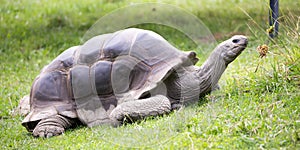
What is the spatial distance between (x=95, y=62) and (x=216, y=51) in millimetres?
1297

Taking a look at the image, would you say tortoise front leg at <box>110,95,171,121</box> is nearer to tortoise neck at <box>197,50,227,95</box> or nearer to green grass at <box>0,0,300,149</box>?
green grass at <box>0,0,300,149</box>

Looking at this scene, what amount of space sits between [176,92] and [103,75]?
31.2 inches

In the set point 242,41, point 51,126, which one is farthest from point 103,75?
point 242,41

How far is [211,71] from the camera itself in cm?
516

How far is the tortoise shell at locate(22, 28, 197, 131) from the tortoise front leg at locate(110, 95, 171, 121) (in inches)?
4.3

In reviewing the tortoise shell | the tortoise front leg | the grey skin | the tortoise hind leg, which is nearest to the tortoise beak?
the grey skin

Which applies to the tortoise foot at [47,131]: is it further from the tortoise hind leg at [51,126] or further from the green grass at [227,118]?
the green grass at [227,118]

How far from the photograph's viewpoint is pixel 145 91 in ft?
16.3

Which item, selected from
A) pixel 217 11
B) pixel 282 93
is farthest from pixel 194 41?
pixel 282 93

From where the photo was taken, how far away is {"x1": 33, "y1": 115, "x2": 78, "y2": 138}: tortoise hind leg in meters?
5.21

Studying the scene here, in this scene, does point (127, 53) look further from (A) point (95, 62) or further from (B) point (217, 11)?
(B) point (217, 11)

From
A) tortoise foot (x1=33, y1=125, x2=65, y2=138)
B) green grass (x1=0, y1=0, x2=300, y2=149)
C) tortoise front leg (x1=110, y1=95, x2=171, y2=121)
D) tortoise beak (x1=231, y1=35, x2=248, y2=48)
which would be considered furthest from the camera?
tortoise foot (x1=33, y1=125, x2=65, y2=138)

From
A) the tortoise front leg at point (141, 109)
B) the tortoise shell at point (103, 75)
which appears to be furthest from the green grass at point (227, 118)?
the tortoise shell at point (103, 75)

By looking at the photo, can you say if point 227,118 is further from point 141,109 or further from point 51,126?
point 51,126
